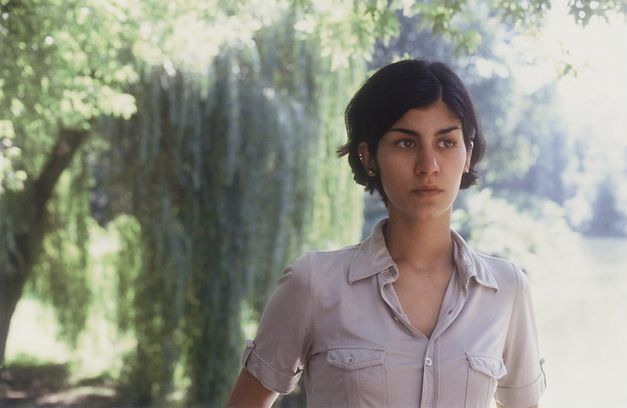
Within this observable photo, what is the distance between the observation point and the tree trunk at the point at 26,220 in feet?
12.1

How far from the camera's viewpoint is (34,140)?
3020mm

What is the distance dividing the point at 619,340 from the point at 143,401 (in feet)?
7.79

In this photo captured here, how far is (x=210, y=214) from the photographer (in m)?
3.72

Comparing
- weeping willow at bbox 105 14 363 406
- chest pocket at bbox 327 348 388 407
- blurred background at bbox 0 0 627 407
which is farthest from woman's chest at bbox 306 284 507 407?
weeping willow at bbox 105 14 363 406

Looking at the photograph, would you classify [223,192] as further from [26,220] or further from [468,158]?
[468,158]

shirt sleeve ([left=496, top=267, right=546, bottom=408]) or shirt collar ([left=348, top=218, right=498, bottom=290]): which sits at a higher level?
shirt collar ([left=348, top=218, right=498, bottom=290])

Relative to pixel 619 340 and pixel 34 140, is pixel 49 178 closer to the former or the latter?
pixel 34 140

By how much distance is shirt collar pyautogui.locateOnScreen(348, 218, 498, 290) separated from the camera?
0.81 m

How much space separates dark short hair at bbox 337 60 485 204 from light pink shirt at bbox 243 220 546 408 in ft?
0.40

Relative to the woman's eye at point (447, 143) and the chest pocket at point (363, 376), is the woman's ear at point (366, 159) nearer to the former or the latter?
the woman's eye at point (447, 143)

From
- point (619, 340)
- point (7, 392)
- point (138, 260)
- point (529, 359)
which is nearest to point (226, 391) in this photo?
point (138, 260)

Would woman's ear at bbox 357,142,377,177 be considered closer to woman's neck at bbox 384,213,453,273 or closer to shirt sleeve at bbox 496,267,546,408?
woman's neck at bbox 384,213,453,273

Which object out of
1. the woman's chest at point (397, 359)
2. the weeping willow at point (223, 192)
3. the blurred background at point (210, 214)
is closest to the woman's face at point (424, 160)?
the woman's chest at point (397, 359)

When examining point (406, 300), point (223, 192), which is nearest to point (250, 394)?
point (406, 300)
